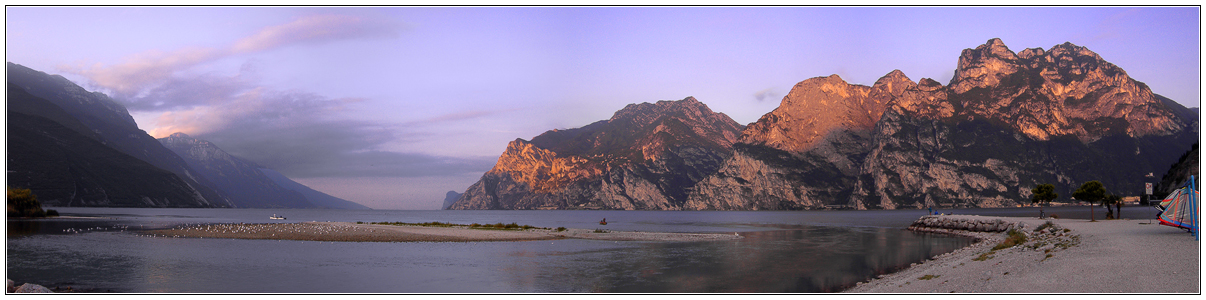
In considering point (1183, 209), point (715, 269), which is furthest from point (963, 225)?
point (715, 269)

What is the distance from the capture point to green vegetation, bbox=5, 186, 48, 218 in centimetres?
9756

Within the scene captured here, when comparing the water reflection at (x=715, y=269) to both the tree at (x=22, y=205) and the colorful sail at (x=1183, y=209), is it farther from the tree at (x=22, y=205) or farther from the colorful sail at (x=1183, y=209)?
the tree at (x=22, y=205)

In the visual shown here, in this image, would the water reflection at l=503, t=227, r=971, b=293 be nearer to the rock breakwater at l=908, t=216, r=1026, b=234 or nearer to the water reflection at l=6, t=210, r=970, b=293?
the water reflection at l=6, t=210, r=970, b=293

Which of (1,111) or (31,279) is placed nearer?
(1,111)

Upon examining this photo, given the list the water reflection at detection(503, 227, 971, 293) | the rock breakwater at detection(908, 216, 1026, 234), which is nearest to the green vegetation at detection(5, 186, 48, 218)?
the water reflection at detection(503, 227, 971, 293)

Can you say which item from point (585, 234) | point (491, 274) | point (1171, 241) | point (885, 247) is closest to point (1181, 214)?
point (1171, 241)

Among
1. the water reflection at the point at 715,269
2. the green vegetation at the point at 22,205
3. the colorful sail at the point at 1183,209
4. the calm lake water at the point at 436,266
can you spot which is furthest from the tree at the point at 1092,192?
the green vegetation at the point at 22,205

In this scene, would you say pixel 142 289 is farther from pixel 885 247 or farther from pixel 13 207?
pixel 13 207

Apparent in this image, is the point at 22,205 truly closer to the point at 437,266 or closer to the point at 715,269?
the point at 437,266

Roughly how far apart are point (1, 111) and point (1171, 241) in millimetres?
39698

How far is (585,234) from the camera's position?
73.8 m

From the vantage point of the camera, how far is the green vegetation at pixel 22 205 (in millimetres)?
97562

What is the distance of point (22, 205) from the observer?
99.8 m

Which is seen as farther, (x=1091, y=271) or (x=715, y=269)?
(x=715, y=269)
